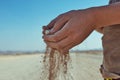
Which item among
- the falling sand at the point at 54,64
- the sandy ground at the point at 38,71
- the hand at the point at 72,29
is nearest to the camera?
the hand at the point at 72,29

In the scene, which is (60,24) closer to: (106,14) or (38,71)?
(106,14)

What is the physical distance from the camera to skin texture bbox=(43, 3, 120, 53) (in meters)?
1.35

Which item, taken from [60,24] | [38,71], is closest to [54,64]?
[60,24]

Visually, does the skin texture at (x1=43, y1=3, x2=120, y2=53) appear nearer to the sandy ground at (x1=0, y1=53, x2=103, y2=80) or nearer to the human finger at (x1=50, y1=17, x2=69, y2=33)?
the human finger at (x1=50, y1=17, x2=69, y2=33)

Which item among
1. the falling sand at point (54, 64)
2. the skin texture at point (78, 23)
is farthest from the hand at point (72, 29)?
the falling sand at point (54, 64)

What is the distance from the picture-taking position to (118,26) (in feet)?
5.39

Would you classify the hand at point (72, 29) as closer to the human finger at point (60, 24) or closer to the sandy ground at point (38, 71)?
the human finger at point (60, 24)

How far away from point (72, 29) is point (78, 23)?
0.10 ft

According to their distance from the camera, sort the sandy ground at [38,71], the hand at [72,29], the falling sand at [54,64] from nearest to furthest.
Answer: the hand at [72,29]
the falling sand at [54,64]
the sandy ground at [38,71]

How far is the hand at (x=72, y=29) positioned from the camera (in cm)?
134

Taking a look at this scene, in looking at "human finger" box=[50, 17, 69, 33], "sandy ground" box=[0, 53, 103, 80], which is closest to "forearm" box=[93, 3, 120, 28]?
"human finger" box=[50, 17, 69, 33]

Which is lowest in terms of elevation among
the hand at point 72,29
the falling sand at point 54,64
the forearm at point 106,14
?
the falling sand at point 54,64

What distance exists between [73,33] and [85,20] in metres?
0.06

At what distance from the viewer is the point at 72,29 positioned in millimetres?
1344
